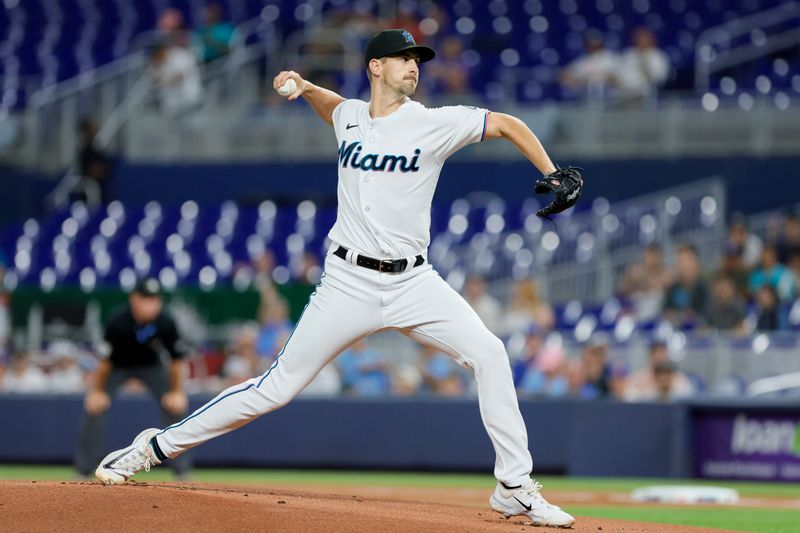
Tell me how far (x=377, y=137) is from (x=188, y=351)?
4.35m

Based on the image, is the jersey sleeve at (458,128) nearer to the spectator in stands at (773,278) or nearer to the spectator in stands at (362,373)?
the spectator in stands at (362,373)

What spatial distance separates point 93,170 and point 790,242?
8.98 metres

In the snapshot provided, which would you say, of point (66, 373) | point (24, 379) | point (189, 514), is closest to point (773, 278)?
point (66, 373)

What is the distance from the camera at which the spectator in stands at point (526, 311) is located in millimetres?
13930

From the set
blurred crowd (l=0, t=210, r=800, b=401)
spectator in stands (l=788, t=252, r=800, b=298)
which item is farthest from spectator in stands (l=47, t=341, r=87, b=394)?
spectator in stands (l=788, t=252, r=800, b=298)

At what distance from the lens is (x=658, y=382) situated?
12773 millimetres

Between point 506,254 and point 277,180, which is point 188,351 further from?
point 277,180

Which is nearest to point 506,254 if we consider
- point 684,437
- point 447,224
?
point 447,224

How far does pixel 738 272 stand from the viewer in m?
14.4

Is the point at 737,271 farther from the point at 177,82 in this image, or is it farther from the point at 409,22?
the point at 177,82

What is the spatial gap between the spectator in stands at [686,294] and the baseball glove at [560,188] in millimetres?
7775

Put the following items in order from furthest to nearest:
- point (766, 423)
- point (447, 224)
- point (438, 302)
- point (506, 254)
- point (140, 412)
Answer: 1. point (447, 224)
2. point (506, 254)
3. point (140, 412)
4. point (766, 423)
5. point (438, 302)

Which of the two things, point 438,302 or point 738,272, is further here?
point 738,272

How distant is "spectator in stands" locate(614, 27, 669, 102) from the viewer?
57.8ft
